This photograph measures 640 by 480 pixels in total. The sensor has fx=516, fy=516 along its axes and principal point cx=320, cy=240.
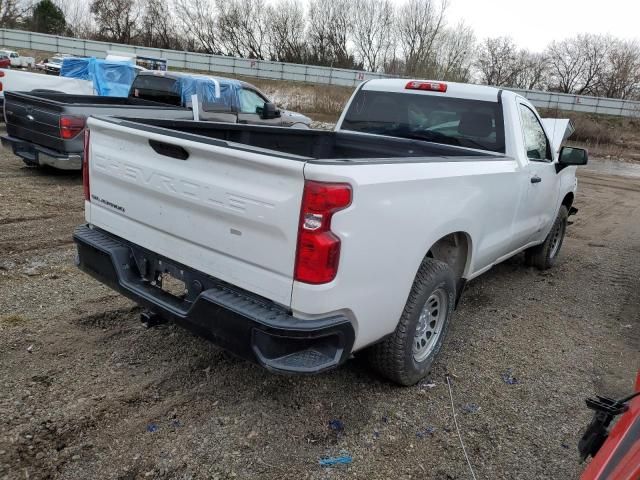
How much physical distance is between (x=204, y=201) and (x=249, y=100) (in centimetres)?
980

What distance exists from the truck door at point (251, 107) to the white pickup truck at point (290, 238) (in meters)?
7.36

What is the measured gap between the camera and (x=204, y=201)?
2.62 metres

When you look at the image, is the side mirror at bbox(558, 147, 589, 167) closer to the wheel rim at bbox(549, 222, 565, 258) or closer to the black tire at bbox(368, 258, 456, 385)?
the wheel rim at bbox(549, 222, 565, 258)

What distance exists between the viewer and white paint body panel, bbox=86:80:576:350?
7.79 feet

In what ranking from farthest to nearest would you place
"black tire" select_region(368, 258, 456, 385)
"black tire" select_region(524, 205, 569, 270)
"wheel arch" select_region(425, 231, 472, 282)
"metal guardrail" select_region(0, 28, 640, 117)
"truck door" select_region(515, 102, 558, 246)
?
"metal guardrail" select_region(0, 28, 640, 117), "black tire" select_region(524, 205, 569, 270), "truck door" select_region(515, 102, 558, 246), "wheel arch" select_region(425, 231, 472, 282), "black tire" select_region(368, 258, 456, 385)

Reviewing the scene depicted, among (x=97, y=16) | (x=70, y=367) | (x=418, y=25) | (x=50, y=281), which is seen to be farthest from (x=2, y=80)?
(x=97, y=16)

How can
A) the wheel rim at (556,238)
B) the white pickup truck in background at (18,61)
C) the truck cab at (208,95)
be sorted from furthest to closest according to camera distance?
the white pickup truck in background at (18,61)
the truck cab at (208,95)
the wheel rim at (556,238)

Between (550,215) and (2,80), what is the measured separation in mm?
10383

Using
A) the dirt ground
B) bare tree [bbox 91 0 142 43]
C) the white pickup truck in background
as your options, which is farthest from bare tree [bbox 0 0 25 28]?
the dirt ground

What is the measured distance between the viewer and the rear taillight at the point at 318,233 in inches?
89.8

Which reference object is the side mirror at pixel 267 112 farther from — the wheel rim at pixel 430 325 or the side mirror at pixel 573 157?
the wheel rim at pixel 430 325

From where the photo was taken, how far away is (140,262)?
3.13 metres

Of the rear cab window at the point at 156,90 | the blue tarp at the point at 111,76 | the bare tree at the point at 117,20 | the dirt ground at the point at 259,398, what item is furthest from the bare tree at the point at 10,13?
the dirt ground at the point at 259,398

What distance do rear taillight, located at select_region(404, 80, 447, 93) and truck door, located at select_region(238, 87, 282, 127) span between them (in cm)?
668
